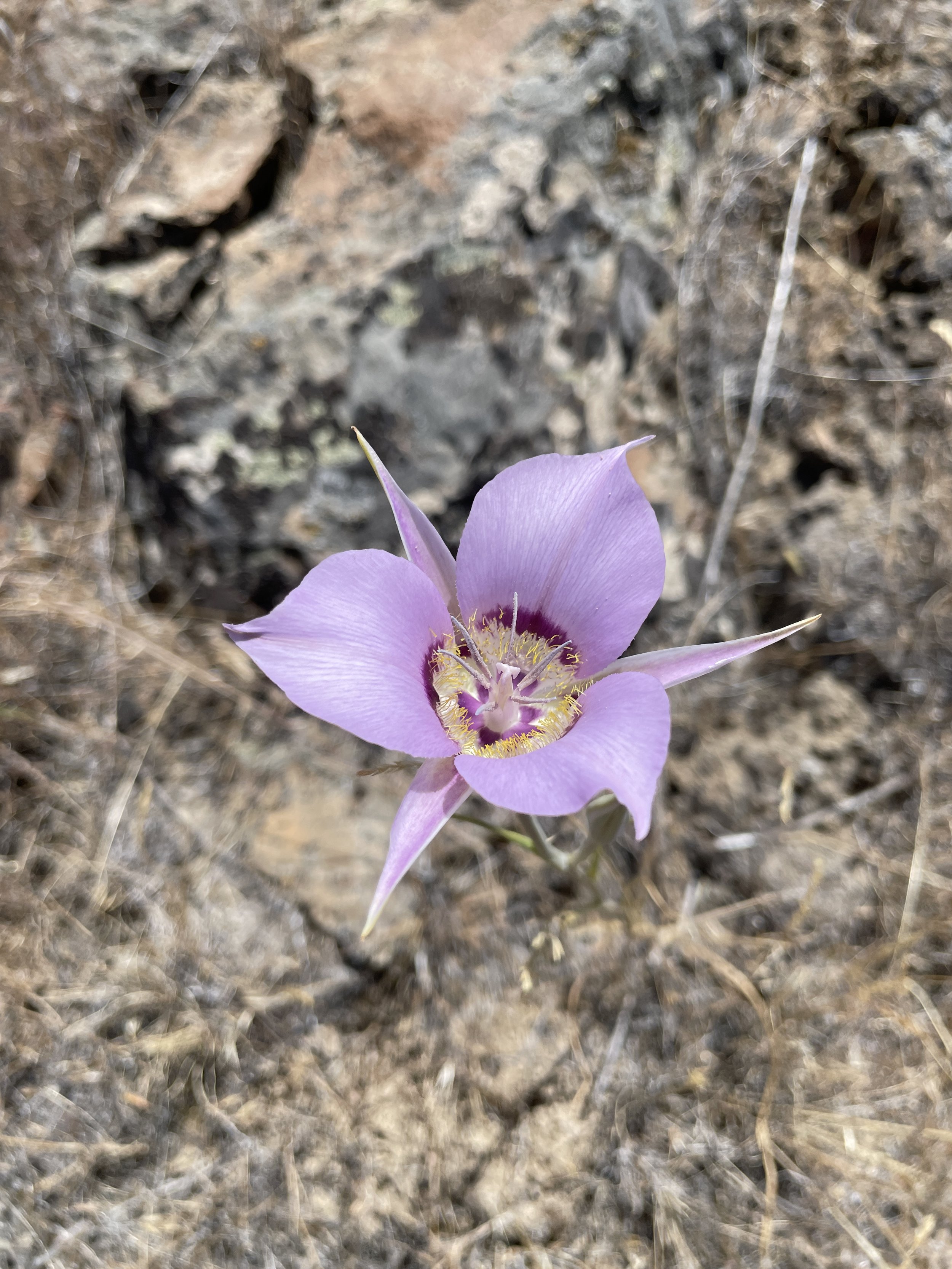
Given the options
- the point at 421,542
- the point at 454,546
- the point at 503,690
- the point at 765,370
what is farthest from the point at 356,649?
the point at 765,370

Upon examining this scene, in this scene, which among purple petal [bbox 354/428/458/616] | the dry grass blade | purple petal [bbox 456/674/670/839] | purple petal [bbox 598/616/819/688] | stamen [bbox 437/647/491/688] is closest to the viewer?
purple petal [bbox 456/674/670/839]

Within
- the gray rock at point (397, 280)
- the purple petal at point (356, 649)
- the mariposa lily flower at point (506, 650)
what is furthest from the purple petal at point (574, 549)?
the gray rock at point (397, 280)

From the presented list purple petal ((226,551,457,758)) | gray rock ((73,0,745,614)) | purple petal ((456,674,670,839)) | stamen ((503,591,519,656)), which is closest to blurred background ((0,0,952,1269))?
gray rock ((73,0,745,614))

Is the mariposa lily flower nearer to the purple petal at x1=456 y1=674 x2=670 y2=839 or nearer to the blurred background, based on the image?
the purple petal at x1=456 y1=674 x2=670 y2=839

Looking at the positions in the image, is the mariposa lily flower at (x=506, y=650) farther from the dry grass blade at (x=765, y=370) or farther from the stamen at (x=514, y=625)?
the dry grass blade at (x=765, y=370)

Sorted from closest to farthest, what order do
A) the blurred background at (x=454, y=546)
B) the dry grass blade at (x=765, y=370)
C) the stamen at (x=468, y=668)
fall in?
the stamen at (x=468, y=668) → the blurred background at (x=454, y=546) → the dry grass blade at (x=765, y=370)

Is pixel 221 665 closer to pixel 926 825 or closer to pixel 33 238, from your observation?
pixel 33 238

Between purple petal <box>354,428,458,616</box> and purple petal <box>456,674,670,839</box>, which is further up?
purple petal <box>354,428,458,616</box>
